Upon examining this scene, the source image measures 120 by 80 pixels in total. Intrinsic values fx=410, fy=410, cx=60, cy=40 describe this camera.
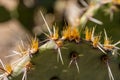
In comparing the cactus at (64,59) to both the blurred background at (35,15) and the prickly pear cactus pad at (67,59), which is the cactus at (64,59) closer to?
the prickly pear cactus pad at (67,59)

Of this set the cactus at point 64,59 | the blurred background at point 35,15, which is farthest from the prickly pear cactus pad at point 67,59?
the blurred background at point 35,15

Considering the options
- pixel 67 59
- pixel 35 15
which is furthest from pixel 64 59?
pixel 35 15

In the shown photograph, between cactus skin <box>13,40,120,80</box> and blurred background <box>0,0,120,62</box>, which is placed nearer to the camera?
cactus skin <box>13,40,120,80</box>

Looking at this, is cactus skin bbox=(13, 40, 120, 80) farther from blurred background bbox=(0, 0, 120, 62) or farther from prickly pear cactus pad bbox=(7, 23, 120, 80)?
blurred background bbox=(0, 0, 120, 62)

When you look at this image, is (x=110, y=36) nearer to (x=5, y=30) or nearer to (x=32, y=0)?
(x=32, y=0)

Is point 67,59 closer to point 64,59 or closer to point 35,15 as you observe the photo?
point 64,59

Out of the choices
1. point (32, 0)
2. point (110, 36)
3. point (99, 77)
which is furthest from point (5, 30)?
point (99, 77)

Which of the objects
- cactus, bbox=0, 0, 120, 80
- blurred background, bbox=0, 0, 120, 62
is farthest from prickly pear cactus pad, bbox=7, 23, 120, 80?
blurred background, bbox=0, 0, 120, 62

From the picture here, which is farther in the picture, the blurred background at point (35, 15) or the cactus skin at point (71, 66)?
the blurred background at point (35, 15)
